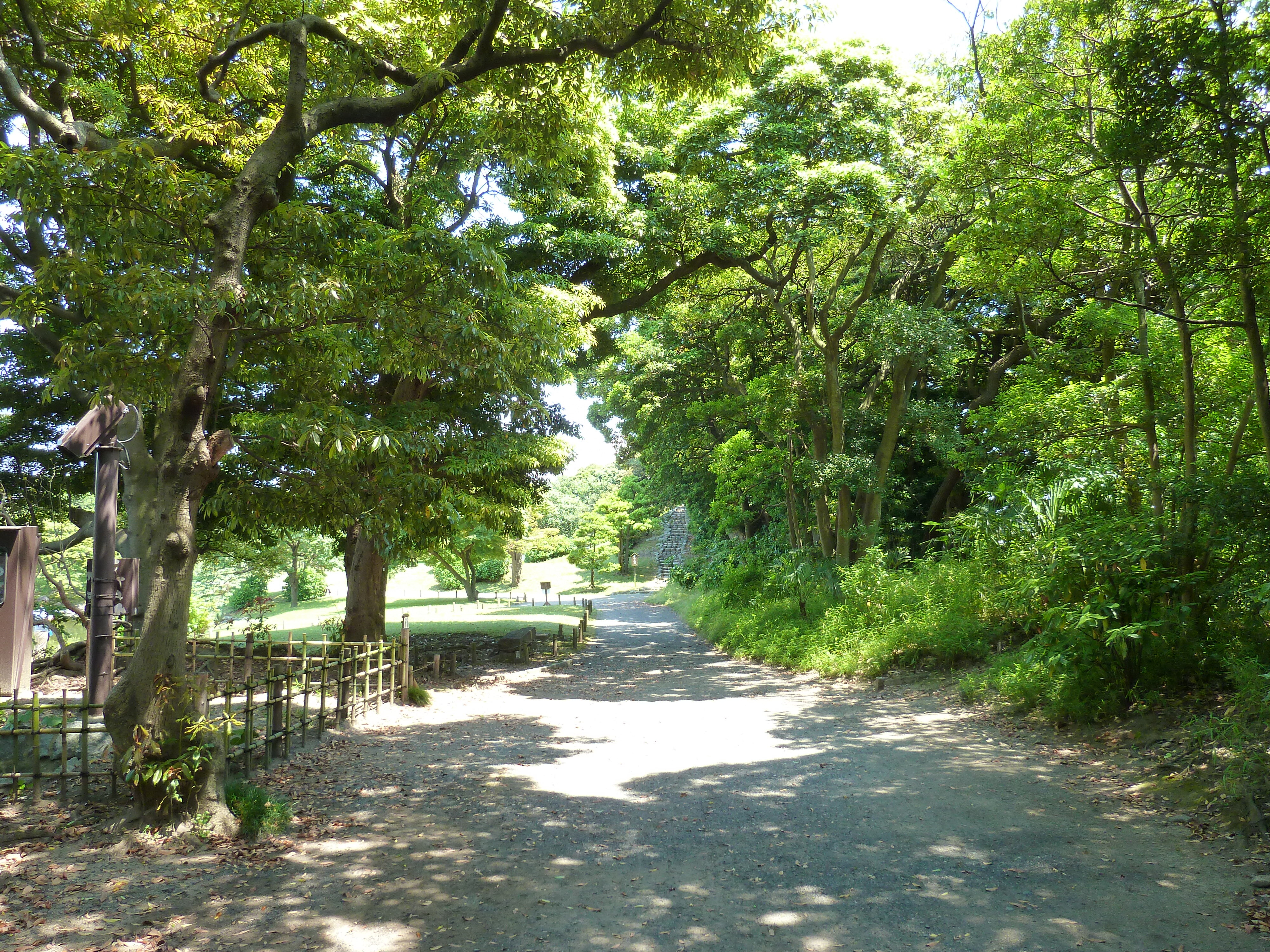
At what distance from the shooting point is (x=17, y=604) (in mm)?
10188

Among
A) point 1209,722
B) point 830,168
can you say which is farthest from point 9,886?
point 830,168

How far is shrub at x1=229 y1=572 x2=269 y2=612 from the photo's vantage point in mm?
33031

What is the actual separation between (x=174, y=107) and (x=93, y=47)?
8.14 feet

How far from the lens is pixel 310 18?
5.91 metres

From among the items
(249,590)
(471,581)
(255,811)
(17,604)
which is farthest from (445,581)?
(255,811)

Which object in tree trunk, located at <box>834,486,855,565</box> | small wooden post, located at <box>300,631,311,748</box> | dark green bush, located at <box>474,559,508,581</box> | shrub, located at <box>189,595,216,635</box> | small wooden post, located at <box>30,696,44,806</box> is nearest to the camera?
small wooden post, located at <box>30,696,44,806</box>

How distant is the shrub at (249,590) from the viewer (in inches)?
1300

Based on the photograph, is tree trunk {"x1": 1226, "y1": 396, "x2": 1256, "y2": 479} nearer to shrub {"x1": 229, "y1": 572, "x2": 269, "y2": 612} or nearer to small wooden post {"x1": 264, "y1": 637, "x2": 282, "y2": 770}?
small wooden post {"x1": 264, "y1": 637, "x2": 282, "y2": 770}

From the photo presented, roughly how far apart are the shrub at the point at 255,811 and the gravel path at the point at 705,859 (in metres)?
0.27

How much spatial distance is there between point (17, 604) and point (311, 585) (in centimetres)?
3213

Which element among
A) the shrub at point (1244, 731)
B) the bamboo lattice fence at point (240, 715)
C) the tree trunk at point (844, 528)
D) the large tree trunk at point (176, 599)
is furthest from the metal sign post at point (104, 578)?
the tree trunk at point (844, 528)

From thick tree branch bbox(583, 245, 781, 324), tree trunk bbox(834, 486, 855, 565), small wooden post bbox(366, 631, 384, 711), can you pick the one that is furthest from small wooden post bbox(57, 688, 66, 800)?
tree trunk bbox(834, 486, 855, 565)

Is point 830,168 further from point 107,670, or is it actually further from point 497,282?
point 107,670

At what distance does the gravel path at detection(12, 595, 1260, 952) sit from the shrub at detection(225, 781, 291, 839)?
0.87 ft
